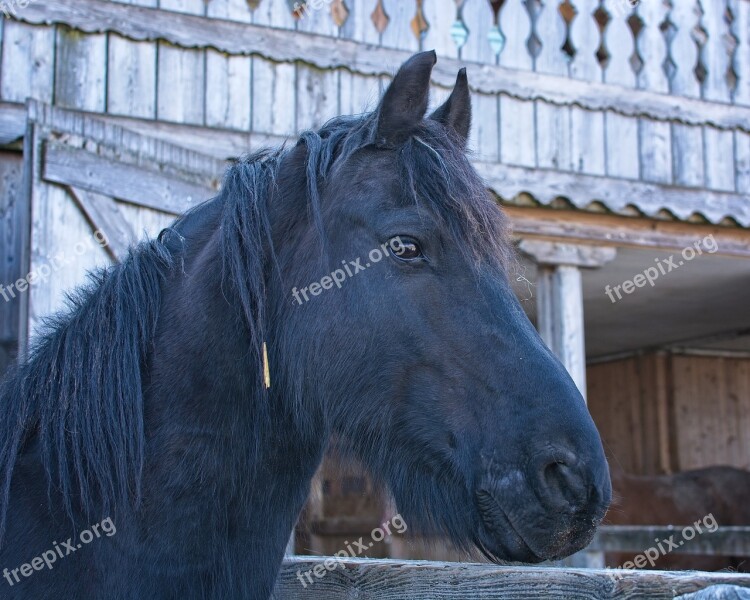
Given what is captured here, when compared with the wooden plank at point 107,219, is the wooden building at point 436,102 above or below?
above

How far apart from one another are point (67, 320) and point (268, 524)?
747 mm

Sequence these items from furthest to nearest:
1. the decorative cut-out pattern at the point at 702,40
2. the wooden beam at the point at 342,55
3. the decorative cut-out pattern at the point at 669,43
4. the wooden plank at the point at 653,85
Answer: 1. the decorative cut-out pattern at the point at 702,40
2. the decorative cut-out pattern at the point at 669,43
3. the wooden plank at the point at 653,85
4. the wooden beam at the point at 342,55

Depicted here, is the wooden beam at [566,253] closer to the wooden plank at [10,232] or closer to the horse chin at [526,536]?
the wooden plank at [10,232]

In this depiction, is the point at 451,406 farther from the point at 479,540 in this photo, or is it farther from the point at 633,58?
the point at 633,58

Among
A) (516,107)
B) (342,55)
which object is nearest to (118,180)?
(342,55)

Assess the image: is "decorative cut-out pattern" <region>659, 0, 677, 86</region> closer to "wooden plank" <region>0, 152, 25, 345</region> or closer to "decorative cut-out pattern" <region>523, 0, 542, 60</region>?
"decorative cut-out pattern" <region>523, 0, 542, 60</region>

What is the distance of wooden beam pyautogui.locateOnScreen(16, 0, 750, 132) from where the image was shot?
209 inches

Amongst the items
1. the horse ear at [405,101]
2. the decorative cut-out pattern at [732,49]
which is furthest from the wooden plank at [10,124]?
→ the decorative cut-out pattern at [732,49]

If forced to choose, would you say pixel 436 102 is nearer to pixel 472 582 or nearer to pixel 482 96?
pixel 482 96

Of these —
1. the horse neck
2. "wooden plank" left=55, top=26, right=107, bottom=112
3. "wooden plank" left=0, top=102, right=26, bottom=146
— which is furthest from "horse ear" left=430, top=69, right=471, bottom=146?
"wooden plank" left=55, top=26, right=107, bottom=112

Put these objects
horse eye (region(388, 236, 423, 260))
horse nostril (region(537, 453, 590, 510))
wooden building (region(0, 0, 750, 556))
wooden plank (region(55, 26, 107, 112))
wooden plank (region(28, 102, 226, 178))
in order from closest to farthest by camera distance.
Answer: horse nostril (region(537, 453, 590, 510))
horse eye (region(388, 236, 423, 260))
wooden plank (region(28, 102, 226, 178))
wooden building (region(0, 0, 750, 556))
wooden plank (region(55, 26, 107, 112))

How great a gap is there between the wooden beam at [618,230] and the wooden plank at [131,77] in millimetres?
2584

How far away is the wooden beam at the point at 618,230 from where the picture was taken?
6477 millimetres

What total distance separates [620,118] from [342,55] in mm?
2266
